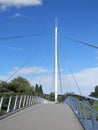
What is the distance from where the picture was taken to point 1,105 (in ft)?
50.5

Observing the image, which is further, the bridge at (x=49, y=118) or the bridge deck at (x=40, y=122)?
the bridge deck at (x=40, y=122)

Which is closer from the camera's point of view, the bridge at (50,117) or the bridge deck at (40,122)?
the bridge at (50,117)

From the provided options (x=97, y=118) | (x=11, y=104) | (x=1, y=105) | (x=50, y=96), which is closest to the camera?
(x=97, y=118)

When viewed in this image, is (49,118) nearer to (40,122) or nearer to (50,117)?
(50,117)

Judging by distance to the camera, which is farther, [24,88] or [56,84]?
[24,88]

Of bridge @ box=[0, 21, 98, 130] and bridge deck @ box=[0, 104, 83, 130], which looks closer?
bridge @ box=[0, 21, 98, 130]

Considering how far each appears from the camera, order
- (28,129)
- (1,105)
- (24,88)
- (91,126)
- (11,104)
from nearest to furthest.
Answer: (91,126) → (28,129) → (1,105) → (11,104) → (24,88)

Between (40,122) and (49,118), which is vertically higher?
(49,118)

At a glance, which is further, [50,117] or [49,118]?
[50,117]

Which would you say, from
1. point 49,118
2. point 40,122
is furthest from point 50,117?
point 40,122

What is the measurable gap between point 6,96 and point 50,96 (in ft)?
148

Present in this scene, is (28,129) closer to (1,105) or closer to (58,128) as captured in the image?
(58,128)

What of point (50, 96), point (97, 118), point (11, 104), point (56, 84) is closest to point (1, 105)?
point (11, 104)

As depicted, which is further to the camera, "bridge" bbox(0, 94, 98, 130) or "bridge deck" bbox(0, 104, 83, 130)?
"bridge deck" bbox(0, 104, 83, 130)
